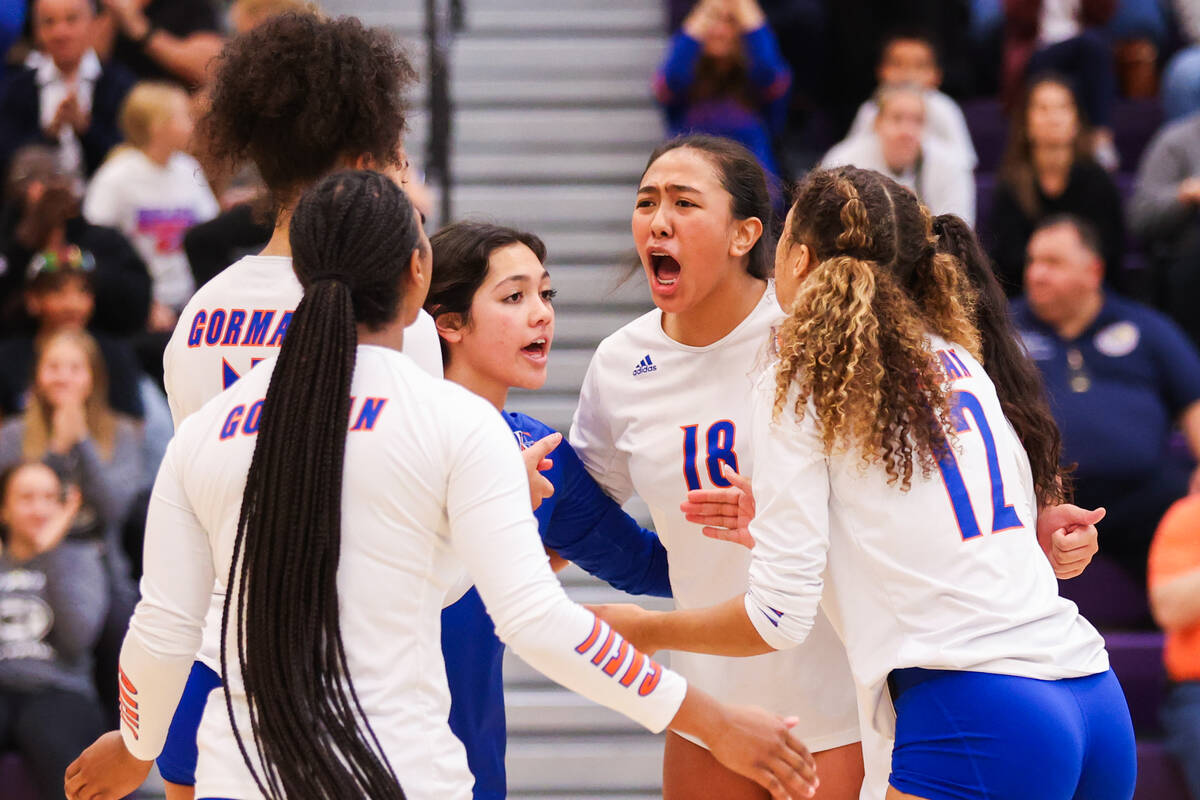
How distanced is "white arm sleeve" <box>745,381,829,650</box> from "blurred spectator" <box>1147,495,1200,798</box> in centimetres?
238

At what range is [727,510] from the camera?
269 centimetres

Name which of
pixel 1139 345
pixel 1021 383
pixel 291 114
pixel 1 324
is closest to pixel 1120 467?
pixel 1139 345

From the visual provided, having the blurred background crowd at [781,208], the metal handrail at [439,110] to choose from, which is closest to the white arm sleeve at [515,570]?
the blurred background crowd at [781,208]

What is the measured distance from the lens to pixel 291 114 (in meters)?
2.49

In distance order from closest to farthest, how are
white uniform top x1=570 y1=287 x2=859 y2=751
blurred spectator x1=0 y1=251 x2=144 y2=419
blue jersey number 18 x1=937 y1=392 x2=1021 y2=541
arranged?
blue jersey number 18 x1=937 y1=392 x2=1021 y2=541 < white uniform top x1=570 y1=287 x2=859 y2=751 < blurred spectator x1=0 y1=251 x2=144 y2=419

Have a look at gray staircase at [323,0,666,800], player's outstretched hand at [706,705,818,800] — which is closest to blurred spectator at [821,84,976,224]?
gray staircase at [323,0,666,800]

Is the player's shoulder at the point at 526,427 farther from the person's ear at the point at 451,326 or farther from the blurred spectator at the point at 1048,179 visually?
the blurred spectator at the point at 1048,179

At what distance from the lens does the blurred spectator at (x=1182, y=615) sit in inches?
173

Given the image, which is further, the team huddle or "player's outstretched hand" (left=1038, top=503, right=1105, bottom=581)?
"player's outstretched hand" (left=1038, top=503, right=1105, bottom=581)

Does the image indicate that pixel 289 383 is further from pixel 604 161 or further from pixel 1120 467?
pixel 604 161

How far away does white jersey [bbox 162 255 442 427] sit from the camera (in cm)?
241

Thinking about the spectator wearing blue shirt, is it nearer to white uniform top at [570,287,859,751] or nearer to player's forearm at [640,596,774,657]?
white uniform top at [570,287,859,751]

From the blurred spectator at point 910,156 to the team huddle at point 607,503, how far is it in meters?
2.81

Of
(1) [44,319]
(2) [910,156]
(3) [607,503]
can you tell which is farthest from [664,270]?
(1) [44,319]
